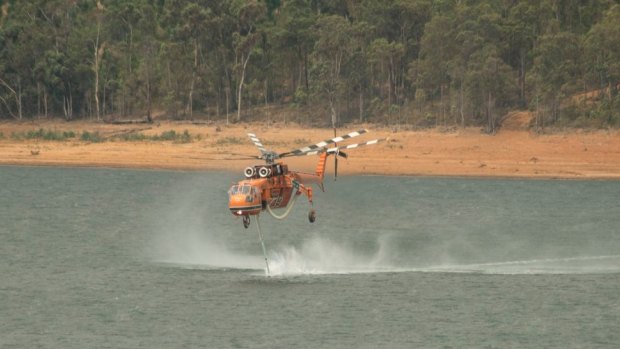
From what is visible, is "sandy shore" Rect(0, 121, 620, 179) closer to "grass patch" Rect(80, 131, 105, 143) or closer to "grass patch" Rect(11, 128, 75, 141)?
"grass patch" Rect(80, 131, 105, 143)

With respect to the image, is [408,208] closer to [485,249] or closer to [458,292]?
[485,249]

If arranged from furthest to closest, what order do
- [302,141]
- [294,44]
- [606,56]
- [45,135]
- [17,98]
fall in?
1. [17,98]
2. [294,44]
3. [45,135]
4. [606,56]
5. [302,141]

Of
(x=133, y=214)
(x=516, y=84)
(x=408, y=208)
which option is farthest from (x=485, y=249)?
(x=516, y=84)

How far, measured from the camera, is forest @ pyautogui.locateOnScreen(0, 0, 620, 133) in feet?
410

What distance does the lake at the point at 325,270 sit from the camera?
167 ft

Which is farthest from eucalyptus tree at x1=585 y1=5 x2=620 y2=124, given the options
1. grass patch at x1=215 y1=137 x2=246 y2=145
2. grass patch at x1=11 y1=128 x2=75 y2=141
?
grass patch at x1=11 y1=128 x2=75 y2=141

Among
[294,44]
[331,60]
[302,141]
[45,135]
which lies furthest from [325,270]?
[294,44]

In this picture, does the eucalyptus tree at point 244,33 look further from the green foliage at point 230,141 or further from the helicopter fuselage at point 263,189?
the helicopter fuselage at point 263,189

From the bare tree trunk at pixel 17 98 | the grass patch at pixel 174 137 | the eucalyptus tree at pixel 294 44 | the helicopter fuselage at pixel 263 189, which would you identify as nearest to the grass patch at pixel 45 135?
the bare tree trunk at pixel 17 98

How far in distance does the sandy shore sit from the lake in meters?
2.36

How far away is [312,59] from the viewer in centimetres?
14075

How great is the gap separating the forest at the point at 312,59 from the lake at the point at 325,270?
23.2m

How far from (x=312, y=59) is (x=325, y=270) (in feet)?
254

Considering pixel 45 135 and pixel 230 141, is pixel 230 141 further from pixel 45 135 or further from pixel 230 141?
pixel 45 135
